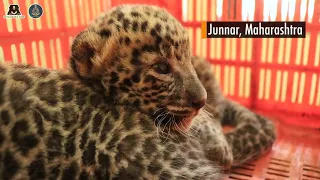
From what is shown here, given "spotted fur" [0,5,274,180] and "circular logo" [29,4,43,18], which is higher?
"circular logo" [29,4,43,18]

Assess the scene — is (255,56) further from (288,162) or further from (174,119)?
(174,119)

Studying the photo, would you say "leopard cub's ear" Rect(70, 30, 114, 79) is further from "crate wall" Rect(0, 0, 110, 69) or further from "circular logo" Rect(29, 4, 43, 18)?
"circular logo" Rect(29, 4, 43, 18)

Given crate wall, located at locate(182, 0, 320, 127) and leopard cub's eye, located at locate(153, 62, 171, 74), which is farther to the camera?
crate wall, located at locate(182, 0, 320, 127)

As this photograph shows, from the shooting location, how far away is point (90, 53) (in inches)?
49.9

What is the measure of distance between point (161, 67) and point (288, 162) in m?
0.81

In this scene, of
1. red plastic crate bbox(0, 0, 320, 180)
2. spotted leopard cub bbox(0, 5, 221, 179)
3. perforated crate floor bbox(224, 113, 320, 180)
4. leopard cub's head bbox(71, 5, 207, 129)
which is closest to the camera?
spotted leopard cub bbox(0, 5, 221, 179)

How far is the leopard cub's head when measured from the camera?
4.04 feet

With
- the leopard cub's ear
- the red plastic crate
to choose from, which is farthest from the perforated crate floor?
the leopard cub's ear

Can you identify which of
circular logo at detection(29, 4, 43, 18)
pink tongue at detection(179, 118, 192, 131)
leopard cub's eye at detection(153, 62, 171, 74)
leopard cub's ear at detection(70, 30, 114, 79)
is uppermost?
circular logo at detection(29, 4, 43, 18)

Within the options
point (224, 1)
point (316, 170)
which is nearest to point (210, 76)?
point (224, 1)

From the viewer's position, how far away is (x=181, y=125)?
1.34 metres

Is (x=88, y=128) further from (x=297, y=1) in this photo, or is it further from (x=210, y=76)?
(x=297, y=1)

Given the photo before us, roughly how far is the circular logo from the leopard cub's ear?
0.59 m

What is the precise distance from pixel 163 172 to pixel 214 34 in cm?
104
